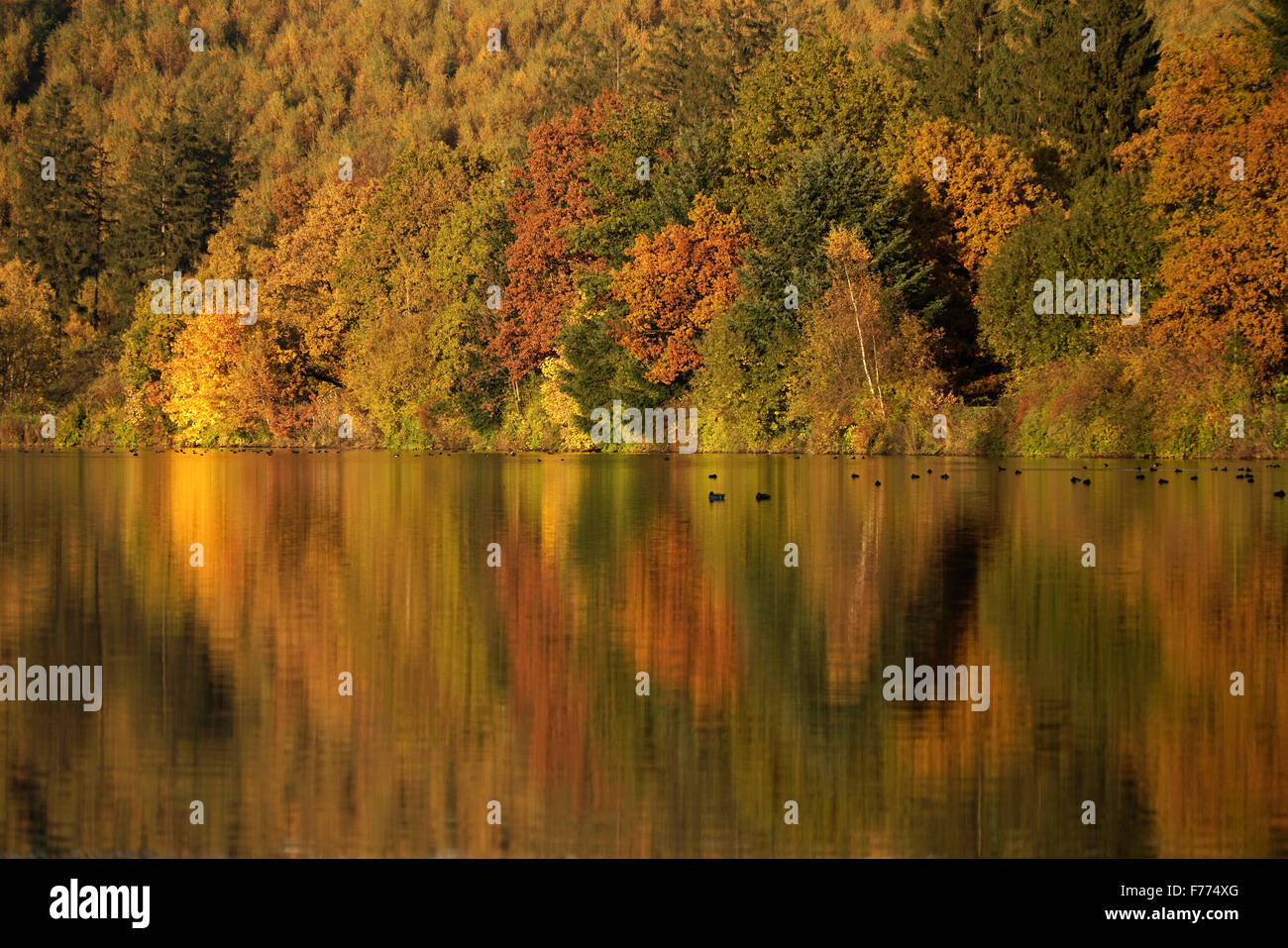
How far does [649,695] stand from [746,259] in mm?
58753

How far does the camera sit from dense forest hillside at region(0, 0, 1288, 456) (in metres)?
58.3

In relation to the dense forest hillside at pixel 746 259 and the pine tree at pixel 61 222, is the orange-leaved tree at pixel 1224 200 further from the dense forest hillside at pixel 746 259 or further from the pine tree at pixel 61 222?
the pine tree at pixel 61 222

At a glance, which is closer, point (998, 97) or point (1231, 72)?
point (1231, 72)

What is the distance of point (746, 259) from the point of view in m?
69.4

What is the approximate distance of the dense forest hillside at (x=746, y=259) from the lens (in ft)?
191

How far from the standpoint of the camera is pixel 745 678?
12.4 m

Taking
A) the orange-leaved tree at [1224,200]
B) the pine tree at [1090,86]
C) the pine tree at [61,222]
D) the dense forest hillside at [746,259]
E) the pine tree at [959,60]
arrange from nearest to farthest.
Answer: the orange-leaved tree at [1224,200], the dense forest hillside at [746,259], the pine tree at [1090,86], the pine tree at [959,60], the pine tree at [61,222]

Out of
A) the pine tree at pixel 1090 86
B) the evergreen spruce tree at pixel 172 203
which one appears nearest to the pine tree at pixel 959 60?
the pine tree at pixel 1090 86

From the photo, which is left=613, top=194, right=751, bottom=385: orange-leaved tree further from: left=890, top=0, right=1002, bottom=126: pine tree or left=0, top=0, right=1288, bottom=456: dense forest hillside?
left=890, top=0, right=1002, bottom=126: pine tree

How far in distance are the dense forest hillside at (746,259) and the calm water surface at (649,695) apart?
34.9 metres

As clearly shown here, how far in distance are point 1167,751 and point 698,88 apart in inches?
3713
